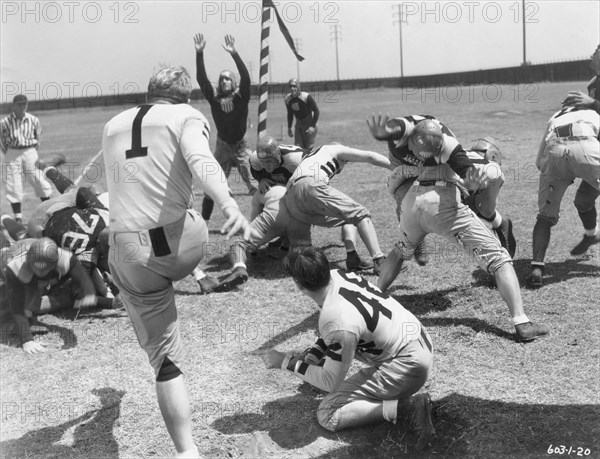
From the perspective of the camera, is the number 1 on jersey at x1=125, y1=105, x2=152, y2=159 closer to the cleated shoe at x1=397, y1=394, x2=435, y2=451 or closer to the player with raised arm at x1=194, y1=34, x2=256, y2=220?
the cleated shoe at x1=397, y1=394, x2=435, y2=451

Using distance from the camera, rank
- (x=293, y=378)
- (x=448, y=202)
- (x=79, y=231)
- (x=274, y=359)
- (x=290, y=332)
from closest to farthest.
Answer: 1. (x=274, y=359)
2. (x=293, y=378)
3. (x=448, y=202)
4. (x=290, y=332)
5. (x=79, y=231)

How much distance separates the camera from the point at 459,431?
3.74 meters

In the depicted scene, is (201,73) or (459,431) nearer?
(459,431)

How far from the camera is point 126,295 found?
344 cm

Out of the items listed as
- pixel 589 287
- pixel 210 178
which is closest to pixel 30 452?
pixel 210 178

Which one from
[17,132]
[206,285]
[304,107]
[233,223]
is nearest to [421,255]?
[206,285]

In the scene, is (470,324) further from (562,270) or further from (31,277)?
(31,277)

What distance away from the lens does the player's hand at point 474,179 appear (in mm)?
4883

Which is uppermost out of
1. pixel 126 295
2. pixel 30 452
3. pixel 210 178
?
pixel 210 178

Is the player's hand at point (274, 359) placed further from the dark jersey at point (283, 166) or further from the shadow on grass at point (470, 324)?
the dark jersey at point (283, 166)

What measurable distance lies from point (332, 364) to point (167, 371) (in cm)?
93

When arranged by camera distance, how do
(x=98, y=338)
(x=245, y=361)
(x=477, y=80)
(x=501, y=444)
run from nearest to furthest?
(x=501, y=444) → (x=245, y=361) → (x=98, y=338) → (x=477, y=80)

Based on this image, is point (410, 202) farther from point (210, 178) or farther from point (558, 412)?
point (210, 178)

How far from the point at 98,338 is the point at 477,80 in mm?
43663
